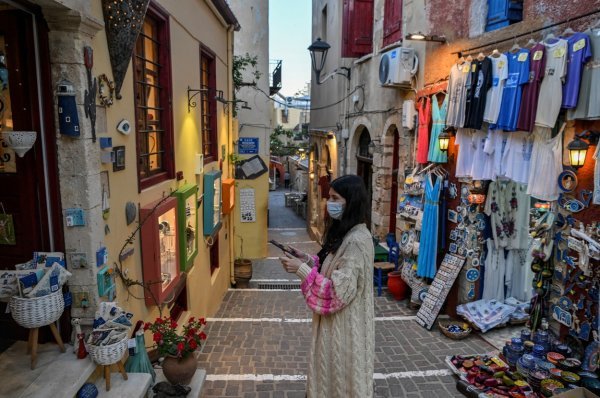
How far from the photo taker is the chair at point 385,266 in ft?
28.8

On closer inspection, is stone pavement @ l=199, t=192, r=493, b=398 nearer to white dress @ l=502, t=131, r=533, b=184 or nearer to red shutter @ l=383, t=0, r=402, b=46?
white dress @ l=502, t=131, r=533, b=184

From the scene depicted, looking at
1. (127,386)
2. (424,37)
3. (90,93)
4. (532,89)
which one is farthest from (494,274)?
(90,93)

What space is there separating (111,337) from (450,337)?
5.09 metres

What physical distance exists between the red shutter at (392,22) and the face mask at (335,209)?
7.10m

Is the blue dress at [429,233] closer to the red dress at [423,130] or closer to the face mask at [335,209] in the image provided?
the red dress at [423,130]

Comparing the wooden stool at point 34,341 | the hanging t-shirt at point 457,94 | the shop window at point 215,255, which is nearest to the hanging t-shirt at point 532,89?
the hanging t-shirt at point 457,94

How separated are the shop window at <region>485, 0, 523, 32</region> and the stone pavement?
4.76 m

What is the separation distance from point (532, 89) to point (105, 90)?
4789 mm

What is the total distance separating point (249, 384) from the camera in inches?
203

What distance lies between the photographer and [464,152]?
6715mm

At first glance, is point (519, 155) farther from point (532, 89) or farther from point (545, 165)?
point (532, 89)

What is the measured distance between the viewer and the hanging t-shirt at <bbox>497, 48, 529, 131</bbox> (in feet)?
17.7

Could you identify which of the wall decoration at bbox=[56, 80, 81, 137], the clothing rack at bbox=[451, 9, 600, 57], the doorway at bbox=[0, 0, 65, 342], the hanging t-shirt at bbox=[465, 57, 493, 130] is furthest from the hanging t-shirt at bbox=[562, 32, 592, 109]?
the doorway at bbox=[0, 0, 65, 342]

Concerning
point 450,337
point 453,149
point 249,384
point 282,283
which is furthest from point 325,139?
point 249,384
